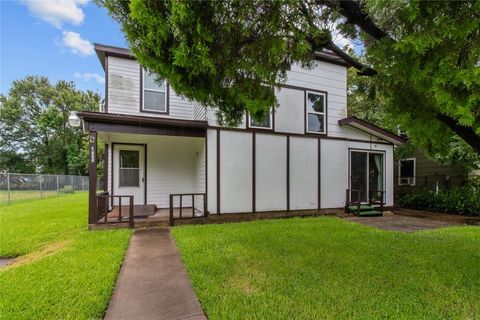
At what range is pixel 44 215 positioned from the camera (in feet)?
29.7

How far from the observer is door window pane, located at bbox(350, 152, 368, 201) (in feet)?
31.7

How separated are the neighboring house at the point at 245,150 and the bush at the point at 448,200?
1.72 m

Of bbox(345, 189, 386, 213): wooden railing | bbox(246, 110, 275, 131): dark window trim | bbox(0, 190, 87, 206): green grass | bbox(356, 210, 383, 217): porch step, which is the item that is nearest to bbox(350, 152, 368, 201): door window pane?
bbox(345, 189, 386, 213): wooden railing

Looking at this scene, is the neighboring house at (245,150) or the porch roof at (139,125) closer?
the porch roof at (139,125)

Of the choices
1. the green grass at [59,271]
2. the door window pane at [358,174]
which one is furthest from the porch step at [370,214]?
the green grass at [59,271]

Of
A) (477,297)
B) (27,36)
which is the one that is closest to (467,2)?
(477,297)

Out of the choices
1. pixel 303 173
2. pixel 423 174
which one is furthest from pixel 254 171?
pixel 423 174

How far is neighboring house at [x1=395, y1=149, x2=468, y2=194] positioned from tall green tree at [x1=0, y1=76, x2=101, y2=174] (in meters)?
32.4

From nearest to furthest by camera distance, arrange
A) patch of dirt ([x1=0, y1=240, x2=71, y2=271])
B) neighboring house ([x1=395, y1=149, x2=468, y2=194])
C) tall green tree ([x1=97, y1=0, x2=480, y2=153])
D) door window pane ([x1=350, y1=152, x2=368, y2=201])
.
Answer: tall green tree ([x1=97, y1=0, x2=480, y2=153]) < patch of dirt ([x1=0, y1=240, x2=71, y2=271]) < door window pane ([x1=350, y1=152, x2=368, y2=201]) < neighboring house ([x1=395, y1=149, x2=468, y2=194])

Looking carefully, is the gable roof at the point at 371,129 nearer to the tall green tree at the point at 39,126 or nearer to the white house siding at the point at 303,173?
the white house siding at the point at 303,173

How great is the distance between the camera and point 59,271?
388 cm

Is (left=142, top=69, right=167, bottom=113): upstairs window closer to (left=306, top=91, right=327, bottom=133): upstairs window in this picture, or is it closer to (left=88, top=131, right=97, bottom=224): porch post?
(left=88, top=131, right=97, bottom=224): porch post

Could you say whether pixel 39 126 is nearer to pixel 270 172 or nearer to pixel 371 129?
pixel 270 172

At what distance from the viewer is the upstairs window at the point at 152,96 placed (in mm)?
8477
